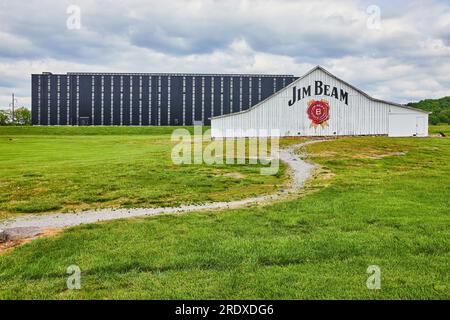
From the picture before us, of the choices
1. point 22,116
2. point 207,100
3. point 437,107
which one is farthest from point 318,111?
point 22,116

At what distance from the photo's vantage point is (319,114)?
1900 inches

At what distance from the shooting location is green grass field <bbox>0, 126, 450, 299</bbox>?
269 inches

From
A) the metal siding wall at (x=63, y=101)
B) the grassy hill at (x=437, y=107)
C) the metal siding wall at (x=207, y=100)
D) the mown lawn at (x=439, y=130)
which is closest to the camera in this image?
the mown lawn at (x=439, y=130)

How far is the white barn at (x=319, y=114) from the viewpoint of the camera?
158 feet

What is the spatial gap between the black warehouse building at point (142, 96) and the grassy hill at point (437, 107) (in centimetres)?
3488

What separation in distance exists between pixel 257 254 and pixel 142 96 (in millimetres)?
108391

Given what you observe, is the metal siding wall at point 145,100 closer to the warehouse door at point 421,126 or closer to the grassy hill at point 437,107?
the grassy hill at point 437,107

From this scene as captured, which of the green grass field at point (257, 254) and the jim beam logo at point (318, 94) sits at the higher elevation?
the jim beam logo at point (318, 94)

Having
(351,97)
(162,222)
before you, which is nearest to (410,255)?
(162,222)

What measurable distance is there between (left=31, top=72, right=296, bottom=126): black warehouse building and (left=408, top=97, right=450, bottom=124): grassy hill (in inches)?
1373

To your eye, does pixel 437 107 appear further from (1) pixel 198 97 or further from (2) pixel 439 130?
(1) pixel 198 97

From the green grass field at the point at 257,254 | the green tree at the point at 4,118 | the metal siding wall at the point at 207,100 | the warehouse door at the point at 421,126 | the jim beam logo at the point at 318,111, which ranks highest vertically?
the metal siding wall at the point at 207,100

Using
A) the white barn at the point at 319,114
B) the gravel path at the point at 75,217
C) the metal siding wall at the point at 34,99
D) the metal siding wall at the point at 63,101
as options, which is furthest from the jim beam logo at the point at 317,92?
the metal siding wall at the point at 34,99

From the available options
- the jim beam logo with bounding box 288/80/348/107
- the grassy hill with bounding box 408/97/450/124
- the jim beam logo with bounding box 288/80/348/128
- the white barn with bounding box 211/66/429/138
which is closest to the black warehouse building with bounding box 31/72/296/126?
the grassy hill with bounding box 408/97/450/124
